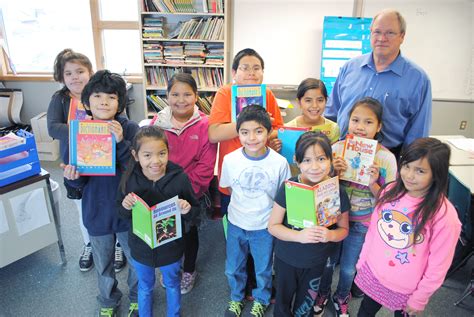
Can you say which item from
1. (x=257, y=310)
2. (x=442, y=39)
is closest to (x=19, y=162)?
(x=257, y=310)

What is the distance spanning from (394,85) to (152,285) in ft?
5.61

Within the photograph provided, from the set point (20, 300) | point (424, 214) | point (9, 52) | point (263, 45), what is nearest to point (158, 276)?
point (20, 300)

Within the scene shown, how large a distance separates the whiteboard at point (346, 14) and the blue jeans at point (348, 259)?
3176mm

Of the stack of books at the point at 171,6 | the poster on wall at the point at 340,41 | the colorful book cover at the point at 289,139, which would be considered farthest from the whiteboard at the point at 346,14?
the colorful book cover at the point at 289,139

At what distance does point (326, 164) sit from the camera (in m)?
1.49

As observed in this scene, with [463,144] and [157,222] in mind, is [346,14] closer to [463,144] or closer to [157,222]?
[463,144]

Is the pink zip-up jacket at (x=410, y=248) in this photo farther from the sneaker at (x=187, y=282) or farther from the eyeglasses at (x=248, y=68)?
the sneaker at (x=187, y=282)

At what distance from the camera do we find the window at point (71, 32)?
15.5 ft

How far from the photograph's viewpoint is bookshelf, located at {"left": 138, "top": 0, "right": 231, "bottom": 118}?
4184 mm

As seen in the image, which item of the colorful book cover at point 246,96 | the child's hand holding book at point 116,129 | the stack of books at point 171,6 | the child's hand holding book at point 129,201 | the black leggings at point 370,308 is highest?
the stack of books at point 171,6

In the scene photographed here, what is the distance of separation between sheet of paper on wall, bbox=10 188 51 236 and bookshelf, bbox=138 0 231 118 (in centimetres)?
252

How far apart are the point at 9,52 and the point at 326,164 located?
17.3 feet

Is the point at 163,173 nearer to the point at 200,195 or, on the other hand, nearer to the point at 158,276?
the point at 200,195

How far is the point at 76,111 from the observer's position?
1.88m
